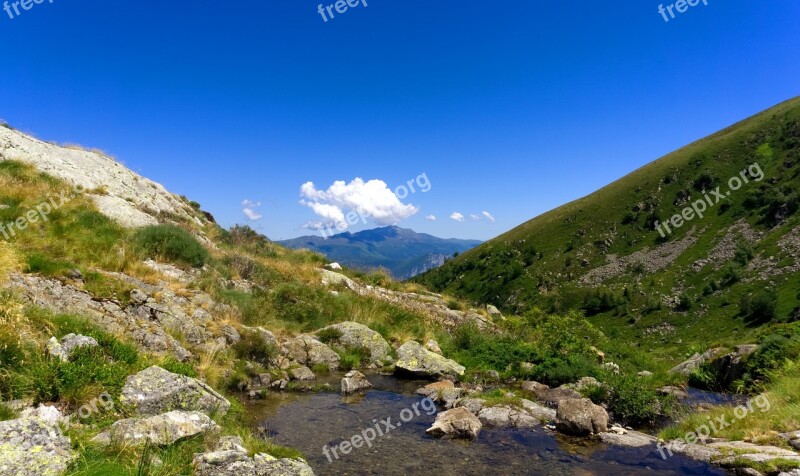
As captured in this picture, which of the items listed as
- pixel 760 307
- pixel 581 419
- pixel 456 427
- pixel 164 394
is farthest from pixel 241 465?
pixel 760 307

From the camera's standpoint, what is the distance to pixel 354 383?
15289 millimetres

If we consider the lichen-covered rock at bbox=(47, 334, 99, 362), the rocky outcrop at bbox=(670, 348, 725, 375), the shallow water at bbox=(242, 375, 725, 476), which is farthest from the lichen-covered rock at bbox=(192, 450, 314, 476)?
the rocky outcrop at bbox=(670, 348, 725, 375)

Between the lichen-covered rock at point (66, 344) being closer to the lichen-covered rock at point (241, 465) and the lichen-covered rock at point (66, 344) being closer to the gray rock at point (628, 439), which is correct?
the lichen-covered rock at point (241, 465)

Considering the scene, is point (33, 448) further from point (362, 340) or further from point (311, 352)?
point (362, 340)

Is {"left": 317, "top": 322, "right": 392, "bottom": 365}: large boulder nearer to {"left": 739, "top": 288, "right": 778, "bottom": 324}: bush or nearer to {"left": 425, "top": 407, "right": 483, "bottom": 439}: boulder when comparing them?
{"left": 425, "top": 407, "right": 483, "bottom": 439}: boulder

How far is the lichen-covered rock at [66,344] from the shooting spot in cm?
838

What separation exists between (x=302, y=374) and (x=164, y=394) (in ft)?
25.4

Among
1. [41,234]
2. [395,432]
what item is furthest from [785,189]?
[41,234]

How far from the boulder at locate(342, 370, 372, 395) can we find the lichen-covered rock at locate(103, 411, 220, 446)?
713cm

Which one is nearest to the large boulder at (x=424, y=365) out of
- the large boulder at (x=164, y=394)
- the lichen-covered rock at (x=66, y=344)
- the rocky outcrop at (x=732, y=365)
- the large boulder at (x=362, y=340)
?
the large boulder at (x=362, y=340)

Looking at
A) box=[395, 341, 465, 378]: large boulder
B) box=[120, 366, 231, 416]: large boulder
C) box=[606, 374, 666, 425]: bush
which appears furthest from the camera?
box=[395, 341, 465, 378]: large boulder

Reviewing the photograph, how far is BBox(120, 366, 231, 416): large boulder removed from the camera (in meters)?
8.33

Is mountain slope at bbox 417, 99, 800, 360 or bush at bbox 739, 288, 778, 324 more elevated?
mountain slope at bbox 417, 99, 800, 360

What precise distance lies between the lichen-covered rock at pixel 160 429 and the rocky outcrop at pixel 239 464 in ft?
1.90
